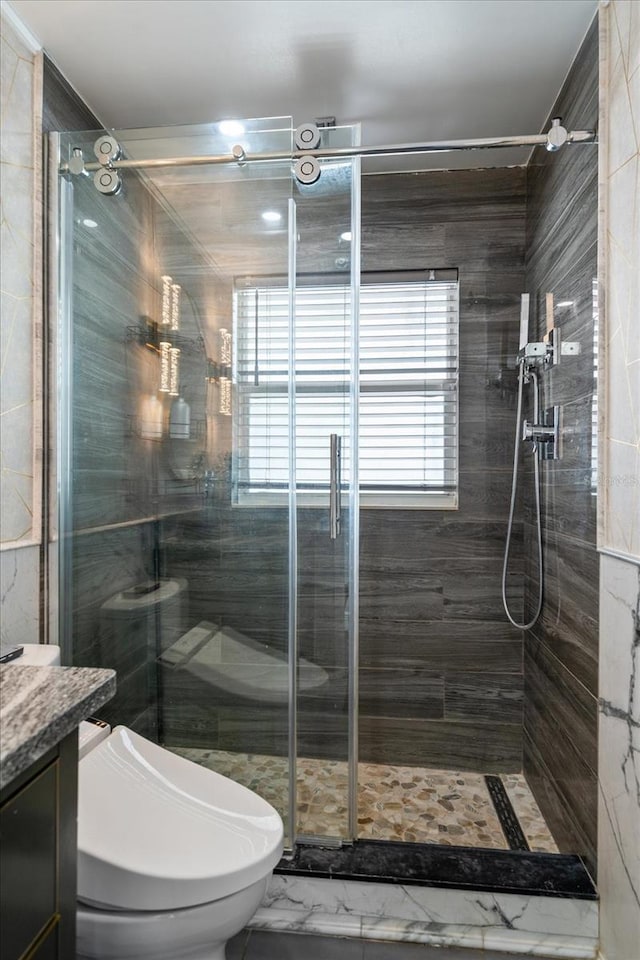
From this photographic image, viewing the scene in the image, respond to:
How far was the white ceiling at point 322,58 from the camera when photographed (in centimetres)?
155

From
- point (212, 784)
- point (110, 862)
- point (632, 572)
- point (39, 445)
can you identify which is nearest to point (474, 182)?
point (632, 572)

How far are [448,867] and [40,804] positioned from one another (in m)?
1.34

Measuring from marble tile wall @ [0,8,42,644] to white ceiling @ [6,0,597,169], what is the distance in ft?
0.56

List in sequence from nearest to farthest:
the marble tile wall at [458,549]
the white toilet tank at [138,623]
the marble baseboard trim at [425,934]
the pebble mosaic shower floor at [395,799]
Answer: the marble baseboard trim at [425,934] < the pebble mosaic shower floor at [395,799] < the white toilet tank at [138,623] < the marble tile wall at [458,549]

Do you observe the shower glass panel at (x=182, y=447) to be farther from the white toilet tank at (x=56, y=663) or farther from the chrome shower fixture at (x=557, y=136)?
the chrome shower fixture at (x=557, y=136)

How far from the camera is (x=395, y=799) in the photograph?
7.02ft

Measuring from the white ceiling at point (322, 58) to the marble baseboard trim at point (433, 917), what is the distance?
2.46 m

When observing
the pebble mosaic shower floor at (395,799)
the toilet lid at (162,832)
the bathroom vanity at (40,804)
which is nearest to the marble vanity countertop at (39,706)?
the bathroom vanity at (40,804)

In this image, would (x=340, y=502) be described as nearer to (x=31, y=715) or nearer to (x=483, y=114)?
(x=31, y=715)

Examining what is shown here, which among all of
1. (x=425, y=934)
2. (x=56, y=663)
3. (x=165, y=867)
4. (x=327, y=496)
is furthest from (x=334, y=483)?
(x=425, y=934)

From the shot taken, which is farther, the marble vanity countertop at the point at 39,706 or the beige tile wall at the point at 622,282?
the beige tile wall at the point at 622,282

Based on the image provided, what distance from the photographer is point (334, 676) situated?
1.73 meters

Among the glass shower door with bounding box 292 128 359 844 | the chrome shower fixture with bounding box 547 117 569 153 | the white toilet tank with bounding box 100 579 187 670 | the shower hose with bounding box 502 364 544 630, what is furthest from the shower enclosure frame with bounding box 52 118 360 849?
the shower hose with bounding box 502 364 544 630

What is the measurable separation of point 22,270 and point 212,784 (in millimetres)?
1555
